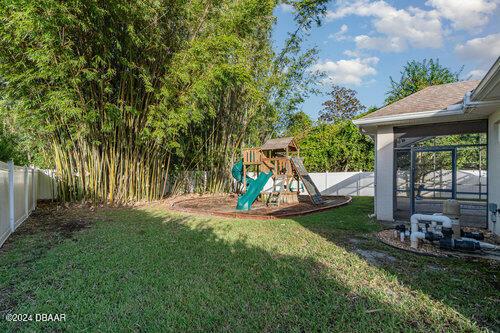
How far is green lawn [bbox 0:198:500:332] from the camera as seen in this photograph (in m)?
2.00

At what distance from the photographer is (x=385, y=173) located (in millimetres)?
6051

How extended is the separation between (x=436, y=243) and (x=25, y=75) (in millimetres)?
7898

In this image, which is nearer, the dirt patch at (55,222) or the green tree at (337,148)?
the dirt patch at (55,222)

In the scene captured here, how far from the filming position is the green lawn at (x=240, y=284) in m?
2.00

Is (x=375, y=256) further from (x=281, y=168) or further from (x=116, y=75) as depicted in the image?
(x=116, y=75)

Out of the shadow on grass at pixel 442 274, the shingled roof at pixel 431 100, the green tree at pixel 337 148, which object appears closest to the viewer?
the shadow on grass at pixel 442 274

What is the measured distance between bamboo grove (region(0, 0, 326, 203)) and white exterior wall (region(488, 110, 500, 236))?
18.6 ft

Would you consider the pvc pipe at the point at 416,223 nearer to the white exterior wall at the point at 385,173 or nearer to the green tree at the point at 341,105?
the white exterior wall at the point at 385,173

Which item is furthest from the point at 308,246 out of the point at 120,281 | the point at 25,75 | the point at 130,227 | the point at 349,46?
the point at 349,46

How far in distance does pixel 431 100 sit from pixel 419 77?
10577mm

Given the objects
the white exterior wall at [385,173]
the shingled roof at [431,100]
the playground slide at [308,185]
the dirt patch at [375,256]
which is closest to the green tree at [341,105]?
the playground slide at [308,185]

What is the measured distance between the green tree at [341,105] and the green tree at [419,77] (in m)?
4.30

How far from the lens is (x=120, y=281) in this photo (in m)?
2.70

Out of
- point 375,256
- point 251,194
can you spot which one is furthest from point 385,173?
point 251,194
